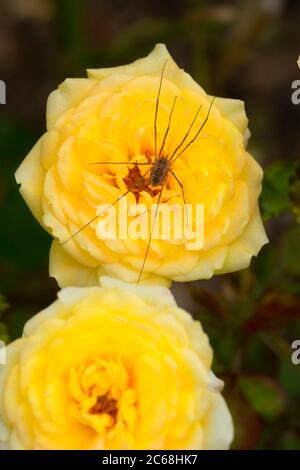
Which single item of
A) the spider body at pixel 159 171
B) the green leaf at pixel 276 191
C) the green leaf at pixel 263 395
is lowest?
the green leaf at pixel 263 395

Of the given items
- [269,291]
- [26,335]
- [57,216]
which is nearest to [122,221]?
[57,216]

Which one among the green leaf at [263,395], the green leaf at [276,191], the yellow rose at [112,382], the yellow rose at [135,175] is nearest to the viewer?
the yellow rose at [112,382]

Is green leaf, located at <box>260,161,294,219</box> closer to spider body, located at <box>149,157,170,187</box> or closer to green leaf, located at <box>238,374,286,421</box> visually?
spider body, located at <box>149,157,170,187</box>

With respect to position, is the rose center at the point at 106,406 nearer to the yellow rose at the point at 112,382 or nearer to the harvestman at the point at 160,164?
the yellow rose at the point at 112,382

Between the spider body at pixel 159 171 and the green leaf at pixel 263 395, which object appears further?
the green leaf at pixel 263 395

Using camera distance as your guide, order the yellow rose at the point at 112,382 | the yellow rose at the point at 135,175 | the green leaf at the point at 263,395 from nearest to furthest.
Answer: the yellow rose at the point at 112,382 < the yellow rose at the point at 135,175 < the green leaf at the point at 263,395

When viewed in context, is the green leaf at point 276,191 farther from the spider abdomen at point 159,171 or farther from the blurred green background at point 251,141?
the spider abdomen at point 159,171

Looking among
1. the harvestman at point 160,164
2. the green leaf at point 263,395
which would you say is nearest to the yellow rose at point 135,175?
the harvestman at point 160,164

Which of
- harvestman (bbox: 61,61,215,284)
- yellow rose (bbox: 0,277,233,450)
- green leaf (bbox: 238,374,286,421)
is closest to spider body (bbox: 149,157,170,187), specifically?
harvestman (bbox: 61,61,215,284)

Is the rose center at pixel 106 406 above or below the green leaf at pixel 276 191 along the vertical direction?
below
